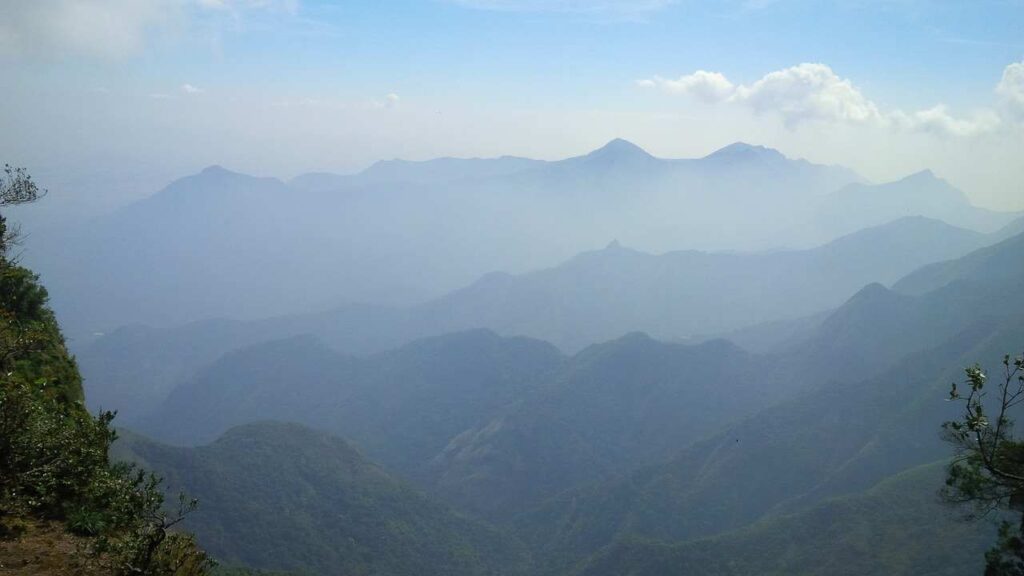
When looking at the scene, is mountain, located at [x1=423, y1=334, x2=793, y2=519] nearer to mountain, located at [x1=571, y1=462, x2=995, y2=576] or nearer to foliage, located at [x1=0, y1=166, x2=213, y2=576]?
mountain, located at [x1=571, y1=462, x2=995, y2=576]

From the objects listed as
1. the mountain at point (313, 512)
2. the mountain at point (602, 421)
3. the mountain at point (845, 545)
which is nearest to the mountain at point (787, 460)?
the mountain at point (845, 545)

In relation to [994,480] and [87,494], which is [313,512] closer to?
[87,494]

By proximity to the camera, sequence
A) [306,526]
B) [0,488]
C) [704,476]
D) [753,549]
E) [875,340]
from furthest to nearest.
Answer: [875,340]
[704,476]
[306,526]
[753,549]
[0,488]

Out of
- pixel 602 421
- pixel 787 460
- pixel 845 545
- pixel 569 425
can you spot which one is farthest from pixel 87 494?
pixel 602 421

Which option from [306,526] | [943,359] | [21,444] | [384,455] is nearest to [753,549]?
[306,526]

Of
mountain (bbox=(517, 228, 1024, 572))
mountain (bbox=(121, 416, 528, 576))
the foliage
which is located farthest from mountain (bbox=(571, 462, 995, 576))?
the foliage

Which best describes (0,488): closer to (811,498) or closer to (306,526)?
(306,526)
